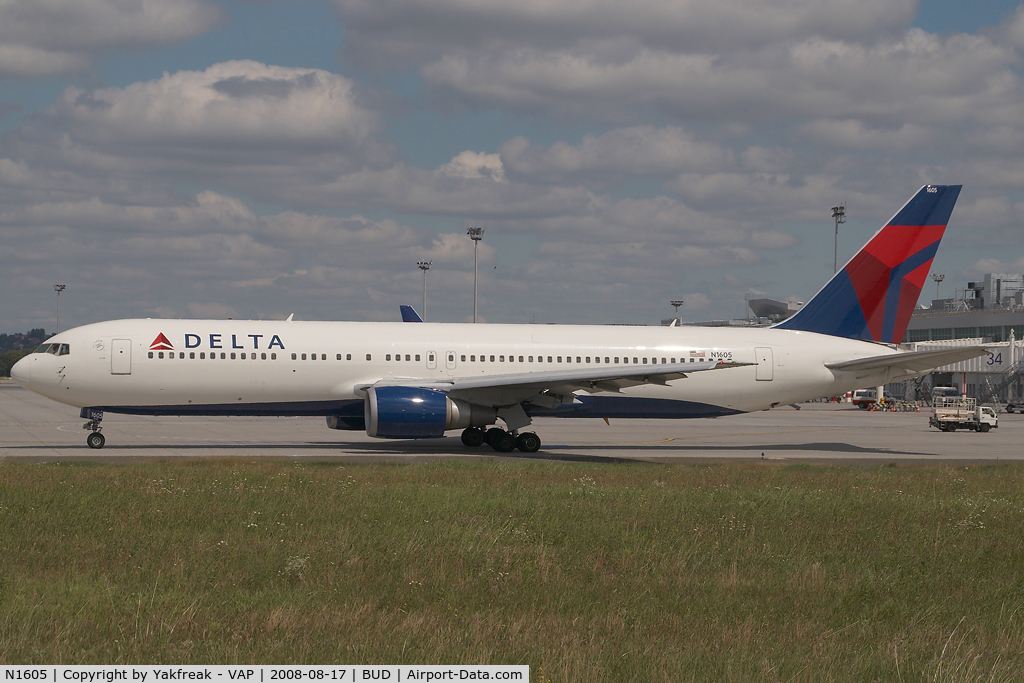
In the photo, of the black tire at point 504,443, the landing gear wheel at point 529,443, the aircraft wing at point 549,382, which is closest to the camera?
the aircraft wing at point 549,382

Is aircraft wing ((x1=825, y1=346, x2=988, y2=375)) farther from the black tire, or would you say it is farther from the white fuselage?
the black tire

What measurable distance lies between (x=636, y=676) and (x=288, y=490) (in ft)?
33.4

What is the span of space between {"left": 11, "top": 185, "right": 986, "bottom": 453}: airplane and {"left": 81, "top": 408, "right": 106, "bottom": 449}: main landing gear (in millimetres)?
63

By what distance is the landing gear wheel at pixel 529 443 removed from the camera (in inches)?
1198

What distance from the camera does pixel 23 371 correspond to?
28359mm

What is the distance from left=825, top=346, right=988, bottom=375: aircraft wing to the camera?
29188 mm

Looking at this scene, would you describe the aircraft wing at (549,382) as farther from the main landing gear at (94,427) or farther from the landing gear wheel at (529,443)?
the main landing gear at (94,427)

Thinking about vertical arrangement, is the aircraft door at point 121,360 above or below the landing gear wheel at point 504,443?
above

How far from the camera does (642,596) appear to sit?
386 inches

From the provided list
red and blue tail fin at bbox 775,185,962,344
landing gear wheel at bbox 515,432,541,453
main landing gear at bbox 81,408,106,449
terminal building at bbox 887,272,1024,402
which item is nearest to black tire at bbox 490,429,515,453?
landing gear wheel at bbox 515,432,541,453

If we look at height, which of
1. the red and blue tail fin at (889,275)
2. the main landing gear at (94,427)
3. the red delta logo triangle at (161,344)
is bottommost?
the main landing gear at (94,427)

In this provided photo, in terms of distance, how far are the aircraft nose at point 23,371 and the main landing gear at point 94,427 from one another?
1.92 m

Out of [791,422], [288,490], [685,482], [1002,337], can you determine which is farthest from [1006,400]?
[288,490]
